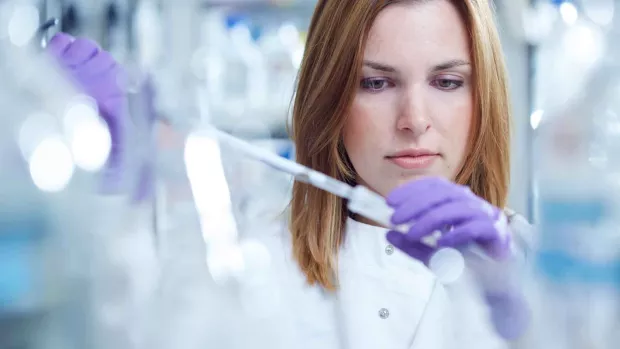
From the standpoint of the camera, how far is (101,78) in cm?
69

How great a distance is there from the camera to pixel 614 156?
0.82m

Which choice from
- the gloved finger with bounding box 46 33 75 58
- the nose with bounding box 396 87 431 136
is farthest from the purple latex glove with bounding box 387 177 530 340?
the gloved finger with bounding box 46 33 75 58

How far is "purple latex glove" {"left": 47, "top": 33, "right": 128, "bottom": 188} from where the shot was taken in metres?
0.65

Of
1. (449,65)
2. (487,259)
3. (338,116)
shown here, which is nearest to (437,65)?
(449,65)

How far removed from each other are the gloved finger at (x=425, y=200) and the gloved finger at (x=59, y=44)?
1.30 feet

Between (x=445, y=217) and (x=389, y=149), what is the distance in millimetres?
180

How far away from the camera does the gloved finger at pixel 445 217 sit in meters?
0.58

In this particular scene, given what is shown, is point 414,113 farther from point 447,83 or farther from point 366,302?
point 366,302

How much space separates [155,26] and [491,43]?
73 cm

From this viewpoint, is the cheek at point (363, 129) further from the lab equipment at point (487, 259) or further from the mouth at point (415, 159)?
the lab equipment at point (487, 259)

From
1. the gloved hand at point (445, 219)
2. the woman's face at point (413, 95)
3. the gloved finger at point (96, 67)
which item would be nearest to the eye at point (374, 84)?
the woman's face at point (413, 95)

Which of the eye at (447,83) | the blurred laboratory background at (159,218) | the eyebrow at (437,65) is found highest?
the eyebrow at (437,65)

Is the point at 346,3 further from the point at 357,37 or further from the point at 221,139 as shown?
the point at 221,139

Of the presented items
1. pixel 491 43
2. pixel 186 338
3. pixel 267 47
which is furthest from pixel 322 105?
pixel 267 47
